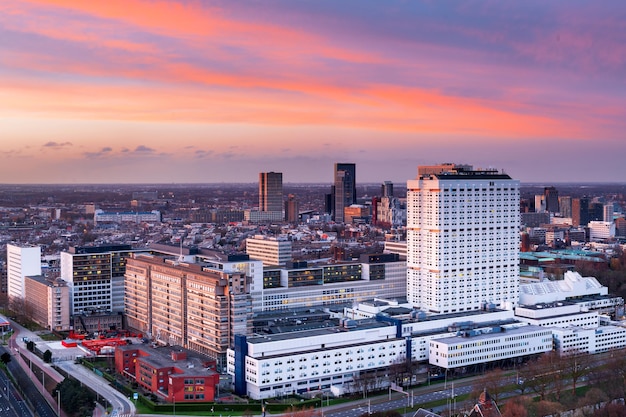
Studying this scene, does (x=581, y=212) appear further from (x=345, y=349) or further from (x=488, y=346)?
(x=345, y=349)

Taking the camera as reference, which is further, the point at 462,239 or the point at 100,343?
the point at 462,239

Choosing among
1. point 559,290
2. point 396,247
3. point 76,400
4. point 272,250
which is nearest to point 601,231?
point 396,247

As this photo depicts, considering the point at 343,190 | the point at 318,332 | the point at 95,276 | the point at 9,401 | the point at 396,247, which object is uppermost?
the point at 343,190

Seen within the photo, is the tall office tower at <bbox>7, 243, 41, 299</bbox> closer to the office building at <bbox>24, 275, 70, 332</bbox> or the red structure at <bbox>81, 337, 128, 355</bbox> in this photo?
the office building at <bbox>24, 275, 70, 332</bbox>

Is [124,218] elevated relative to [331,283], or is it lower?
elevated

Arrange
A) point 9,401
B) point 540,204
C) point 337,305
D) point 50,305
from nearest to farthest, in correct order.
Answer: point 9,401, point 50,305, point 337,305, point 540,204

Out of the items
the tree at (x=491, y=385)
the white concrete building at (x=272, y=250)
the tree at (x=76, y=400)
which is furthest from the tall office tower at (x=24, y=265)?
the tree at (x=491, y=385)

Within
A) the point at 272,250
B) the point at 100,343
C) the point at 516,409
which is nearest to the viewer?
the point at 516,409
